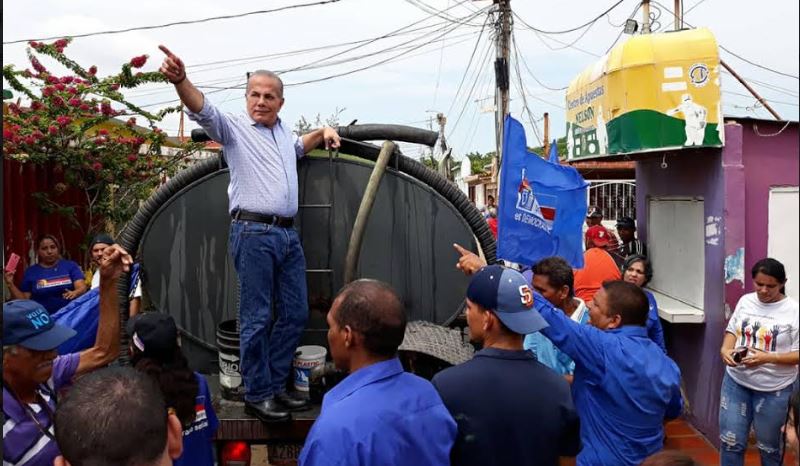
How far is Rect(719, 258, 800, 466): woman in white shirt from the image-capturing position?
399cm

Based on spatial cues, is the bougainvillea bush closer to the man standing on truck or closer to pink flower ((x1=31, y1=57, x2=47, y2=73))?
pink flower ((x1=31, y1=57, x2=47, y2=73))

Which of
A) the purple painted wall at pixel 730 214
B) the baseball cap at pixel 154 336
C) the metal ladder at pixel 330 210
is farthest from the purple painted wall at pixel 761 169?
the baseball cap at pixel 154 336

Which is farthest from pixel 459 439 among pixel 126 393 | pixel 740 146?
pixel 740 146

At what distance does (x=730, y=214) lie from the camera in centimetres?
511

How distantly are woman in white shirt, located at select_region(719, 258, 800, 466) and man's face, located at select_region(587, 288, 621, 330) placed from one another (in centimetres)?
162

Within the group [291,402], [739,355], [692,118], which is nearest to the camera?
[291,402]

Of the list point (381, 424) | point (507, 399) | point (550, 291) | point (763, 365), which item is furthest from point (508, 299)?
point (763, 365)

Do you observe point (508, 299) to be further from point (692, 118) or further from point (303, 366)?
point (692, 118)

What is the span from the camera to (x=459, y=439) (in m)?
2.16

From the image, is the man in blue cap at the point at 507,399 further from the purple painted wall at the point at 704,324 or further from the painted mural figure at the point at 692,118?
the purple painted wall at the point at 704,324

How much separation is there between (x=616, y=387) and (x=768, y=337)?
6.29ft

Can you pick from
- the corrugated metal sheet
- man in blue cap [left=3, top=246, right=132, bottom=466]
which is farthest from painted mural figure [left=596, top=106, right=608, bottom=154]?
the corrugated metal sheet

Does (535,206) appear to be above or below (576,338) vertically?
above

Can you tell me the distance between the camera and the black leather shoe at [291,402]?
3148 millimetres
